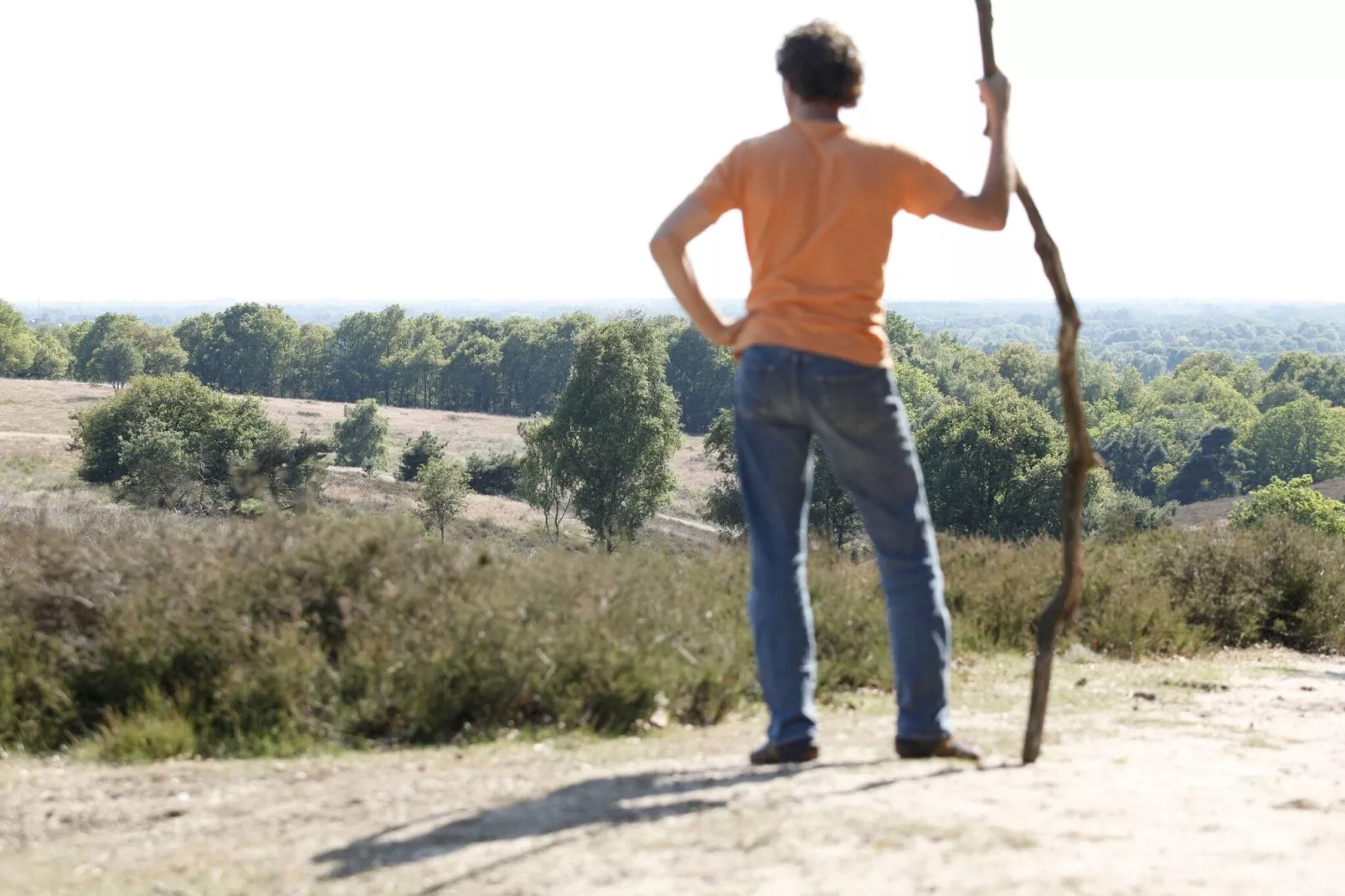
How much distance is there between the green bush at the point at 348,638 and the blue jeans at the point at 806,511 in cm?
108

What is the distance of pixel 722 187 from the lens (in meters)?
4.27

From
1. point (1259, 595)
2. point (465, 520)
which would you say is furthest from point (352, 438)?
point (1259, 595)

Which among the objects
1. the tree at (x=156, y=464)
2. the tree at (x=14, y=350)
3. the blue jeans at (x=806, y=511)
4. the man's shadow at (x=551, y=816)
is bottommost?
the tree at (x=156, y=464)

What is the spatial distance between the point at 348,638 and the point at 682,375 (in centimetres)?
13692

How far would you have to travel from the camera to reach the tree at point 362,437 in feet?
325

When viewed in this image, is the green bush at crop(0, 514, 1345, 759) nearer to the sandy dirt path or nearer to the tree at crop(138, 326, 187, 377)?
the sandy dirt path

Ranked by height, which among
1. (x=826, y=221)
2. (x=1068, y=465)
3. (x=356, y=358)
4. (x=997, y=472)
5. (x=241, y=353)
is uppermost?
(x=826, y=221)

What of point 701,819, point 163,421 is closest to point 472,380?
point 163,421

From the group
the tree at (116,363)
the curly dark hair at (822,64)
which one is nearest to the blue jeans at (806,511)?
the curly dark hair at (822,64)

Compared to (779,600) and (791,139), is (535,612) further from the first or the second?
(791,139)

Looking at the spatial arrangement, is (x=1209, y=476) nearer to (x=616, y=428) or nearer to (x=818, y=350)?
(x=616, y=428)

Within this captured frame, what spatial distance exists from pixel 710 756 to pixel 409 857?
1.36 meters

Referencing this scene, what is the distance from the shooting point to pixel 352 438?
100m

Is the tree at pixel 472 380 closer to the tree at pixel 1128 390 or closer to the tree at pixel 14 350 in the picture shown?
the tree at pixel 14 350
